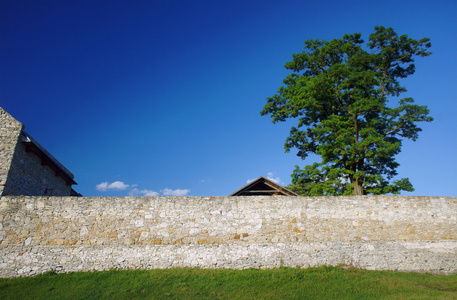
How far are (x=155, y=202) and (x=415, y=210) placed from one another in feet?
35.0

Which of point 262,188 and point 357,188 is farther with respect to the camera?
point 357,188

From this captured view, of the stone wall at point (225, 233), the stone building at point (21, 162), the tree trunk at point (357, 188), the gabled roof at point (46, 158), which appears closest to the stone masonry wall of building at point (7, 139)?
the stone building at point (21, 162)

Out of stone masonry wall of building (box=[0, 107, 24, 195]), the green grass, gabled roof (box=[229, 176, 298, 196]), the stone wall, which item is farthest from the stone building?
gabled roof (box=[229, 176, 298, 196])

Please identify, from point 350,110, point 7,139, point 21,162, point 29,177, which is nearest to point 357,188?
point 350,110

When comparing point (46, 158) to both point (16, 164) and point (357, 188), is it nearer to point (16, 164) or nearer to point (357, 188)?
point (16, 164)

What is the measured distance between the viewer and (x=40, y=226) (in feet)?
34.0

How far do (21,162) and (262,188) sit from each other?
11100mm

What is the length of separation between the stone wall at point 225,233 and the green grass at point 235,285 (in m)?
0.50

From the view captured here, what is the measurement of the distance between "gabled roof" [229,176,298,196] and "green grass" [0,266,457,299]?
12.4ft

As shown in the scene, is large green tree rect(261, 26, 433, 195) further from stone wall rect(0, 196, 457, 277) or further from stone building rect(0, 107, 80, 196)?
stone building rect(0, 107, 80, 196)

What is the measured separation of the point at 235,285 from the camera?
29.2ft

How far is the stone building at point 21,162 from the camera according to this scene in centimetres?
1159

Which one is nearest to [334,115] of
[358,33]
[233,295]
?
[358,33]

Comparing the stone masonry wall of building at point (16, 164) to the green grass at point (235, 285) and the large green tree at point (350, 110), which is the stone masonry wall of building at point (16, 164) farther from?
the large green tree at point (350, 110)
